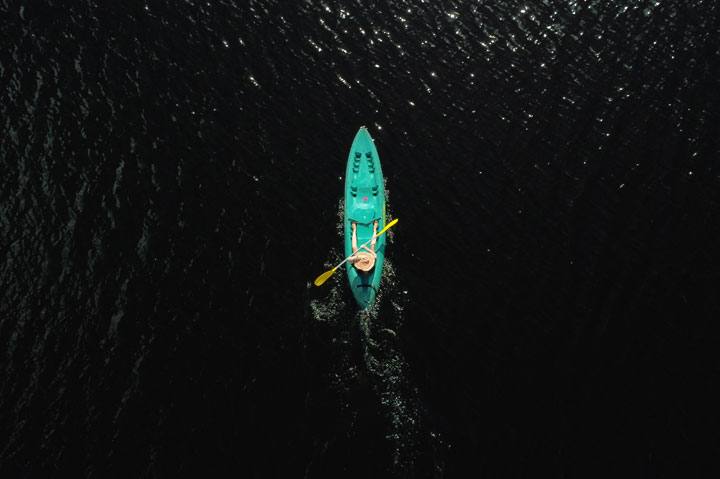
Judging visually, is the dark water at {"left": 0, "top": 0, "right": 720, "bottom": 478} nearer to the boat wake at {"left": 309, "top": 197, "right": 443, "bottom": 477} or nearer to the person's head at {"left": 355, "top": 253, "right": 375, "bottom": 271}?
the boat wake at {"left": 309, "top": 197, "right": 443, "bottom": 477}

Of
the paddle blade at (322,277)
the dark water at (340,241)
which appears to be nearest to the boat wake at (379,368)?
the dark water at (340,241)

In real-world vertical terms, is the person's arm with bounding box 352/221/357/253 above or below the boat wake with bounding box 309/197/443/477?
above

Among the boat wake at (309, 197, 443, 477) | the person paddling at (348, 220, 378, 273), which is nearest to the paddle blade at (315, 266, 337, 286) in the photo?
the boat wake at (309, 197, 443, 477)

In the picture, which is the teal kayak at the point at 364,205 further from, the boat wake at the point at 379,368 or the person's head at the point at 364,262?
the boat wake at the point at 379,368

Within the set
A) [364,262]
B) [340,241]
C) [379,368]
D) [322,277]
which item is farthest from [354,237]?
[379,368]

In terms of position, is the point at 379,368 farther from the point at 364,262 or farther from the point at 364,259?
the point at 364,259
